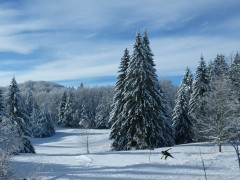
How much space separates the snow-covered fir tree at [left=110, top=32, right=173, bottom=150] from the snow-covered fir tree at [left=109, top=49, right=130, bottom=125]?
1537 millimetres

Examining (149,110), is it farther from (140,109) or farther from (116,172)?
(116,172)

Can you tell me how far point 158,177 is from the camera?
2373 cm

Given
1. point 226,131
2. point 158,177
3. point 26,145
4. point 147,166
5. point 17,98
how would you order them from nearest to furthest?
point 158,177, point 147,166, point 226,131, point 26,145, point 17,98

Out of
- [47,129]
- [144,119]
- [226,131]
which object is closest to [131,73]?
[144,119]

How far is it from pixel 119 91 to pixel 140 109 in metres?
5.55

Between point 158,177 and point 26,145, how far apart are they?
74.9ft

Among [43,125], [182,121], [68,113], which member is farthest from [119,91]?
[68,113]

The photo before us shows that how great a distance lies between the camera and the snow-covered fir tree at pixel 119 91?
135ft

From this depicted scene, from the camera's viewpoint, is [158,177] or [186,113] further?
[186,113]

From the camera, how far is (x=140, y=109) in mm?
37188

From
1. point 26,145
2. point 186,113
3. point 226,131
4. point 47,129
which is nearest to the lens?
point 226,131

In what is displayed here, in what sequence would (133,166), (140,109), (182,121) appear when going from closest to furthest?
(133,166), (140,109), (182,121)

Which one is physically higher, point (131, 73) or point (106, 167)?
point (131, 73)

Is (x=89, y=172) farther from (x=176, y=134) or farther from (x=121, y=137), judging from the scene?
(x=176, y=134)
